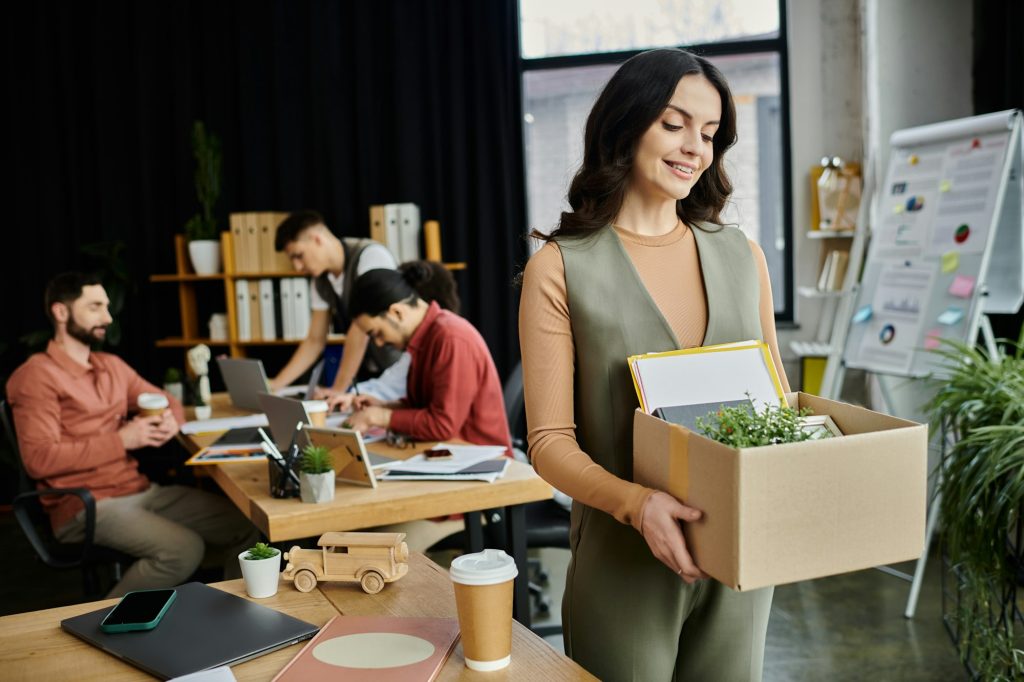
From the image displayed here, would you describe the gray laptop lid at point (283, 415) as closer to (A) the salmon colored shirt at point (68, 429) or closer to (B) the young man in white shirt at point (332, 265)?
(A) the salmon colored shirt at point (68, 429)

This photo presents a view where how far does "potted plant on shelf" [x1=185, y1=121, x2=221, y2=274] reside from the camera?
5.22 meters

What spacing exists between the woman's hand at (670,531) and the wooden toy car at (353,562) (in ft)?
1.63

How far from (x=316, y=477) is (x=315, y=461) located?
37mm

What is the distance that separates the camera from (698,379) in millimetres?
1328

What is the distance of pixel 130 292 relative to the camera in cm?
560

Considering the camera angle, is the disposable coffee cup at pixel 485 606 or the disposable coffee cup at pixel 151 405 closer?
the disposable coffee cup at pixel 485 606

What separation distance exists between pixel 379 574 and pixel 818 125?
13.9 feet

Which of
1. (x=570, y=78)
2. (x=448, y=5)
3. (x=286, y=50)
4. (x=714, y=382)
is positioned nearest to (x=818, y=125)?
(x=570, y=78)

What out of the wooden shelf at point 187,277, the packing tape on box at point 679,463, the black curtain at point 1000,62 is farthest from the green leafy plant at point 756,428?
the wooden shelf at point 187,277

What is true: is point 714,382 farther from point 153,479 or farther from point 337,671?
point 153,479

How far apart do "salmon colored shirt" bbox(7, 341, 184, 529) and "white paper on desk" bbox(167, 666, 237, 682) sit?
2.12 m

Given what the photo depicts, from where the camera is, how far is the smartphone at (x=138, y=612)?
1.37 metres

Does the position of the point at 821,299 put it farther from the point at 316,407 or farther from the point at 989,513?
the point at 316,407

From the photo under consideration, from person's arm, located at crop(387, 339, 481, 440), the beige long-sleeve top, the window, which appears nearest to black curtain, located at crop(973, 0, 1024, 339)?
the window
